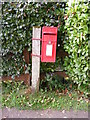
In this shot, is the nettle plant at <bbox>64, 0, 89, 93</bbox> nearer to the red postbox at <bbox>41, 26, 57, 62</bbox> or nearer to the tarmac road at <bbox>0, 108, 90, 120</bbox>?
the red postbox at <bbox>41, 26, 57, 62</bbox>

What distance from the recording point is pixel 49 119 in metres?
2.77

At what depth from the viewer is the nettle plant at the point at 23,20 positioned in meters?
2.87

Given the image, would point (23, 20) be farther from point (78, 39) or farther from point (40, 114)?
point (40, 114)

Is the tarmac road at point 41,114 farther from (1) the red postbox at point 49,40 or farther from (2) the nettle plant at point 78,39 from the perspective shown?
(1) the red postbox at point 49,40

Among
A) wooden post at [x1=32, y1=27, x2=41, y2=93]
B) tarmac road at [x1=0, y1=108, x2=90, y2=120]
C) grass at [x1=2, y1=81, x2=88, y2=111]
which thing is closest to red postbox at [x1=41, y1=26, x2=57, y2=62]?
wooden post at [x1=32, y1=27, x2=41, y2=93]

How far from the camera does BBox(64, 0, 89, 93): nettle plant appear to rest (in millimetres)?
2434

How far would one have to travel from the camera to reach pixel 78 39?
254cm

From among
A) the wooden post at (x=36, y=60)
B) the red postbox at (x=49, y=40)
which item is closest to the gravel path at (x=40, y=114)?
the wooden post at (x=36, y=60)

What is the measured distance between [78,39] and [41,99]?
3.85 ft

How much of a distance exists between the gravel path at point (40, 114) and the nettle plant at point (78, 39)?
0.46 meters

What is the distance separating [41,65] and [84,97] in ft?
2.92

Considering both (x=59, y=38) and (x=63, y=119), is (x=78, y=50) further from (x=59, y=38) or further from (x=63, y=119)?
(x=63, y=119)

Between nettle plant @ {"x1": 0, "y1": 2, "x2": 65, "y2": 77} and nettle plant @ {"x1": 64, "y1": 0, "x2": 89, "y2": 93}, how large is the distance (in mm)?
252

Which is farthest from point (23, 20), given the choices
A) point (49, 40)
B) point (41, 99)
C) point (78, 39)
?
point (41, 99)
